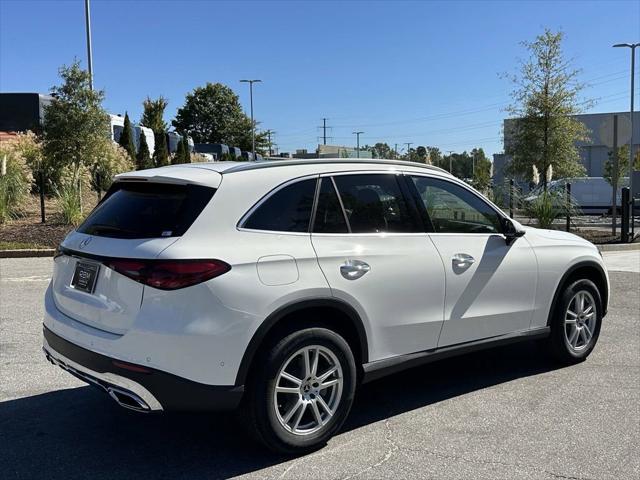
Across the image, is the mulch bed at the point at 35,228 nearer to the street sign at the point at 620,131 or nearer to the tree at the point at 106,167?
the tree at the point at 106,167

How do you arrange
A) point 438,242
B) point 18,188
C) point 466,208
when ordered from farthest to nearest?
point 18,188 < point 466,208 < point 438,242

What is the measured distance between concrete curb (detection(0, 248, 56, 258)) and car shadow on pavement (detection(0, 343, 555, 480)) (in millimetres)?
8917

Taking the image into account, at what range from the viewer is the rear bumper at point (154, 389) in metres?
3.30

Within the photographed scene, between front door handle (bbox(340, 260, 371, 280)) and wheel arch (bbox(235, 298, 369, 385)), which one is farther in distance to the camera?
front door handle (bbox(340, 260, 371, 280))

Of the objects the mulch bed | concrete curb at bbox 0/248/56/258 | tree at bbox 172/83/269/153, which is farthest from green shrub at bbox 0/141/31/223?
tree at bbox 172/83/269/153

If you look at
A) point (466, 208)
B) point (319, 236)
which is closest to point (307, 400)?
point (319, 236)

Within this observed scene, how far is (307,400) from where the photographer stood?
12.3 feet

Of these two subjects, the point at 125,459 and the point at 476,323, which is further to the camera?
the point at 476,323

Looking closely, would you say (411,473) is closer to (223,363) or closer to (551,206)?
(223,363)

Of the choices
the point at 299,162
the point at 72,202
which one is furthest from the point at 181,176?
the point at 72,202

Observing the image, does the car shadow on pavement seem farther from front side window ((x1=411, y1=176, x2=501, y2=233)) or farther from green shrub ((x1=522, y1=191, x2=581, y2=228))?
green shrub ((x1=522, y1=191, x2=581, y2=228))

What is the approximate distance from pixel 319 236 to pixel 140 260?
1.11 metres

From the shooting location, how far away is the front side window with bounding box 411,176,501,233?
463 centimetres

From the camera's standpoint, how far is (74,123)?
16.7 metres
